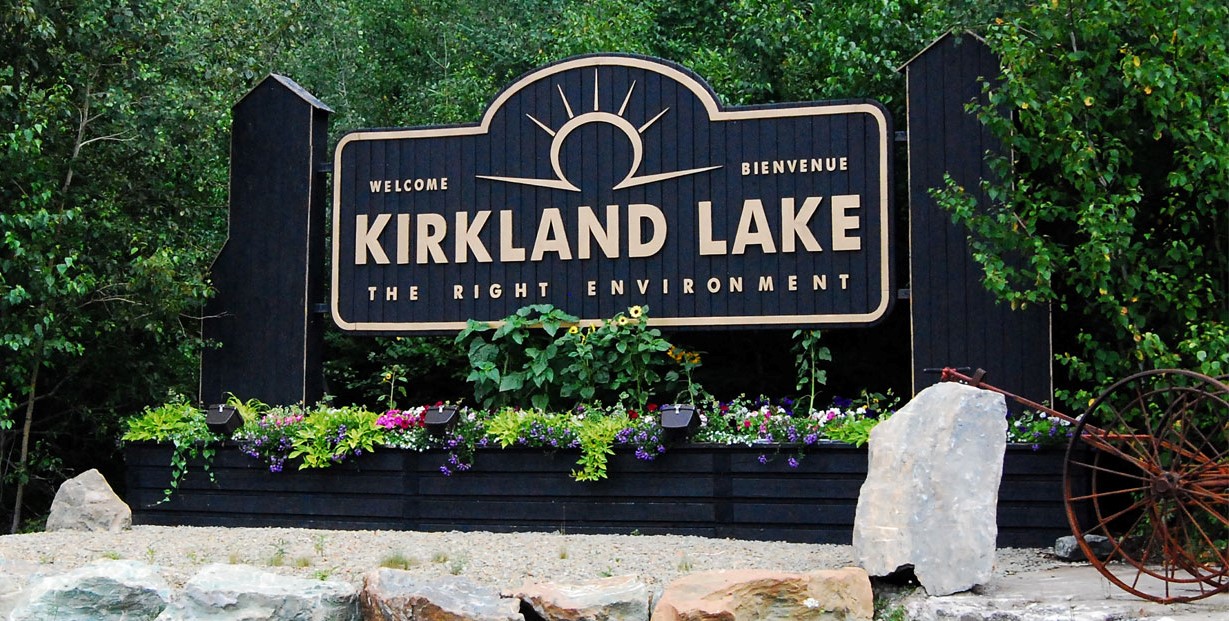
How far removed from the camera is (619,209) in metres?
9.84

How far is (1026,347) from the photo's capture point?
342 inches

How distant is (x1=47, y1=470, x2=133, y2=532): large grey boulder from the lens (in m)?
9.16

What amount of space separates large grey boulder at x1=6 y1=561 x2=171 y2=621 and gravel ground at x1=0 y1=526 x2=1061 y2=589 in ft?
1.35

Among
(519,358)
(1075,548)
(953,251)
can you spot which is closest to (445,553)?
(519,358)

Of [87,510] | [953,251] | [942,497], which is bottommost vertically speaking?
[87,510]

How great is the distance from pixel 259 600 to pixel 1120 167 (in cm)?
612

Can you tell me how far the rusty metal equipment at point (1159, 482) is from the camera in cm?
623

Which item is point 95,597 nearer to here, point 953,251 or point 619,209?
point 619,209

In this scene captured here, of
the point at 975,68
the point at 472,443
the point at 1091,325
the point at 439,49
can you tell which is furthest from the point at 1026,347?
the point at 439,49

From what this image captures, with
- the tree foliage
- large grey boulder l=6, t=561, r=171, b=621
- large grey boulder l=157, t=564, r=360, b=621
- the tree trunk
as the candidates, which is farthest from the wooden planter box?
large grey boulder l=6, t=561, r=171, b=621

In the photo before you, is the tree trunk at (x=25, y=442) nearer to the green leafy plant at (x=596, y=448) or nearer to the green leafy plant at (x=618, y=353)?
the green leafy plant at (x=618, y=353)

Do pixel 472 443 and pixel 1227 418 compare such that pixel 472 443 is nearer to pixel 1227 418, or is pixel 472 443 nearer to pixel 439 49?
pixel 1227 418

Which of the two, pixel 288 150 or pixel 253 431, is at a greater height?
pixel 288 150

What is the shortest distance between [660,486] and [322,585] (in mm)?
2796
